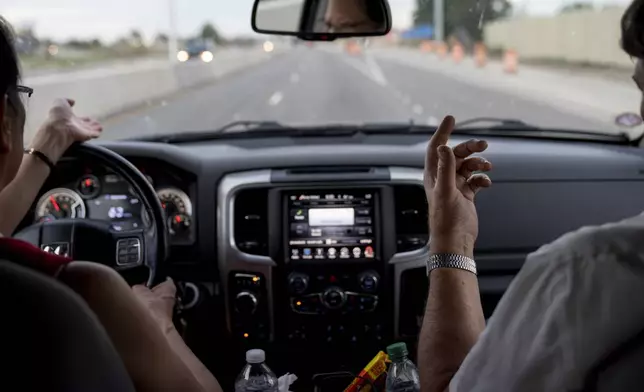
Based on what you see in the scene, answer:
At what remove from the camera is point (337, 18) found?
12.3 feet

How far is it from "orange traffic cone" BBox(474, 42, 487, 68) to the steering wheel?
1861 centimetres

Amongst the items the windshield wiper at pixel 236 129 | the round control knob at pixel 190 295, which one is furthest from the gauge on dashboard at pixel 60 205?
the windshield wiper at pixel 236 129

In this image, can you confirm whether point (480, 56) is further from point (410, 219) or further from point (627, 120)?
point (410, 219)

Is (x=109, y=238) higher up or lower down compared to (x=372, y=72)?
lower down

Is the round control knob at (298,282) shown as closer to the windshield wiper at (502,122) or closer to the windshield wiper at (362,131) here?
the windshield wiper at (362,131)

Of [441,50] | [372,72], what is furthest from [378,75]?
[441,50]

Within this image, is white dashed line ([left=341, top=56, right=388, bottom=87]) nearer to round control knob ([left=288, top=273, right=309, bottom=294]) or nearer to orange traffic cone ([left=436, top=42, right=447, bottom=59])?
orange traffic cone ([left=436, top=42, right=447, bottom=59])

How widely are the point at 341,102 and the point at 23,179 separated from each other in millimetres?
10210

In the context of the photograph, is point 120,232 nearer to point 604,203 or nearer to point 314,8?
point 314,8

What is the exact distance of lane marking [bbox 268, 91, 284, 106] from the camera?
569 inches

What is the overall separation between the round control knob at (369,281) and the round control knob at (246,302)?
21.6 inches

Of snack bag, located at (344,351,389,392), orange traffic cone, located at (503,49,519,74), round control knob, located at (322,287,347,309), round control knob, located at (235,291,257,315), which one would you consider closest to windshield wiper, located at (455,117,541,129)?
round control knob, located at (322,287,347,309)

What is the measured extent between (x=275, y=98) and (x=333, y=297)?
450 inches

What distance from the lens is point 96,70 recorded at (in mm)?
13258
